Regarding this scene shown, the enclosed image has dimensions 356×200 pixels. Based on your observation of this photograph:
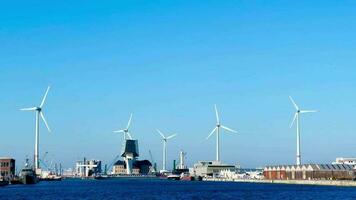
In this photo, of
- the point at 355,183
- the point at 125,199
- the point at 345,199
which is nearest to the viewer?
the point at 345,199

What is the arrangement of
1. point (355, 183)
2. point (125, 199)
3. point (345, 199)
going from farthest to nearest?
point (355, 183)
point (125, 199)
point (345, 199)

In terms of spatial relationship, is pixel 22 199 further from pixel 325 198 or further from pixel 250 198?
pixel 325 198

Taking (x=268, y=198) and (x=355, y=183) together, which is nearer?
(x=268, y=198)

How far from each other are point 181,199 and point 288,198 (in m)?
19.5

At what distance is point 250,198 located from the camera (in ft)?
416

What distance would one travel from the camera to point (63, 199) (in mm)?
127438

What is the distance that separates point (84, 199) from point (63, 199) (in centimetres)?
494

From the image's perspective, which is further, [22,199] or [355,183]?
[355,183]

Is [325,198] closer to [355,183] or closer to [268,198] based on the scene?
[268,198]

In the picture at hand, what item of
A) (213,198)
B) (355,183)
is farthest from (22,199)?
(355,183)

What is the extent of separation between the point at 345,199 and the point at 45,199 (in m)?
54.5

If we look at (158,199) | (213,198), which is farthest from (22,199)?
(213,198)

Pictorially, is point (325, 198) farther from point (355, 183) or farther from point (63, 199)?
point (355, 183)

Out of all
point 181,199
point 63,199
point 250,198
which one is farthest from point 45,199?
point 250,198
